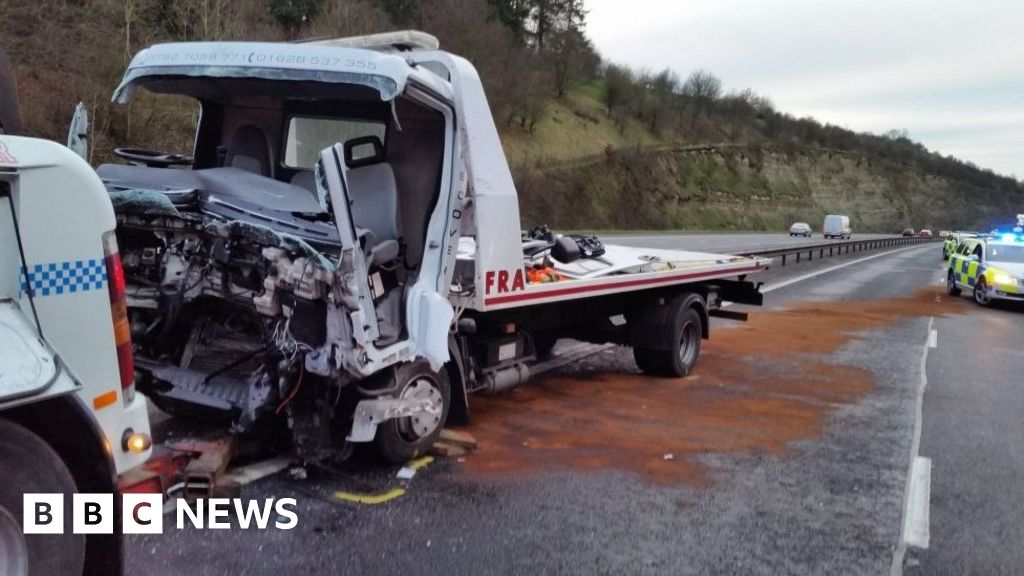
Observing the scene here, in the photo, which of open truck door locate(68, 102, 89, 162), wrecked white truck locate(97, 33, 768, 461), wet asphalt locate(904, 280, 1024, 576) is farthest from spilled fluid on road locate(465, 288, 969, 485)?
open truck door locate(68, 102, 89, 162)

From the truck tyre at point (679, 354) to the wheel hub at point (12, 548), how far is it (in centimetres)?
667

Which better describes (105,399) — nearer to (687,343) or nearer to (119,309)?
(119,309)

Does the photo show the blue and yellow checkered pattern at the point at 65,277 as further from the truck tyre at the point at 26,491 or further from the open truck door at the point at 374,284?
the open truck door at the point at 374,284

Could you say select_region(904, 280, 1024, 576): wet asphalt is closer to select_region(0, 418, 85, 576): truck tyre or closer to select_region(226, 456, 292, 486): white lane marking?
select_region(226, 456, 292, 486): white lane marking

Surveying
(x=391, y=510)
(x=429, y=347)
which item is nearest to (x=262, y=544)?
(x=391, y=510)

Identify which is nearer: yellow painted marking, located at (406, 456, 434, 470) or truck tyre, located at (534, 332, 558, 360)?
yellow painted marking, located at (406, 456, 434, 470)

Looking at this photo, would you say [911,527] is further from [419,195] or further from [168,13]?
[168,13]

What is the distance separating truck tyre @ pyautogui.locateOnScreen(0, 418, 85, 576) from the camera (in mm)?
2658

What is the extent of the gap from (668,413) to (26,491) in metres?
5.45

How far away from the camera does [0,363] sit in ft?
8.57

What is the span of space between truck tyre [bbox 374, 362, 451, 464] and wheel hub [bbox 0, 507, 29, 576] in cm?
248

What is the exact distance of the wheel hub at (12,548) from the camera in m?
2.68

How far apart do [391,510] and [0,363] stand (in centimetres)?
251

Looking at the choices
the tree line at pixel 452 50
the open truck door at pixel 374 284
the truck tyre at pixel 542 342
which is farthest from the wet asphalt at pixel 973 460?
the tree line at pixel 452 50
